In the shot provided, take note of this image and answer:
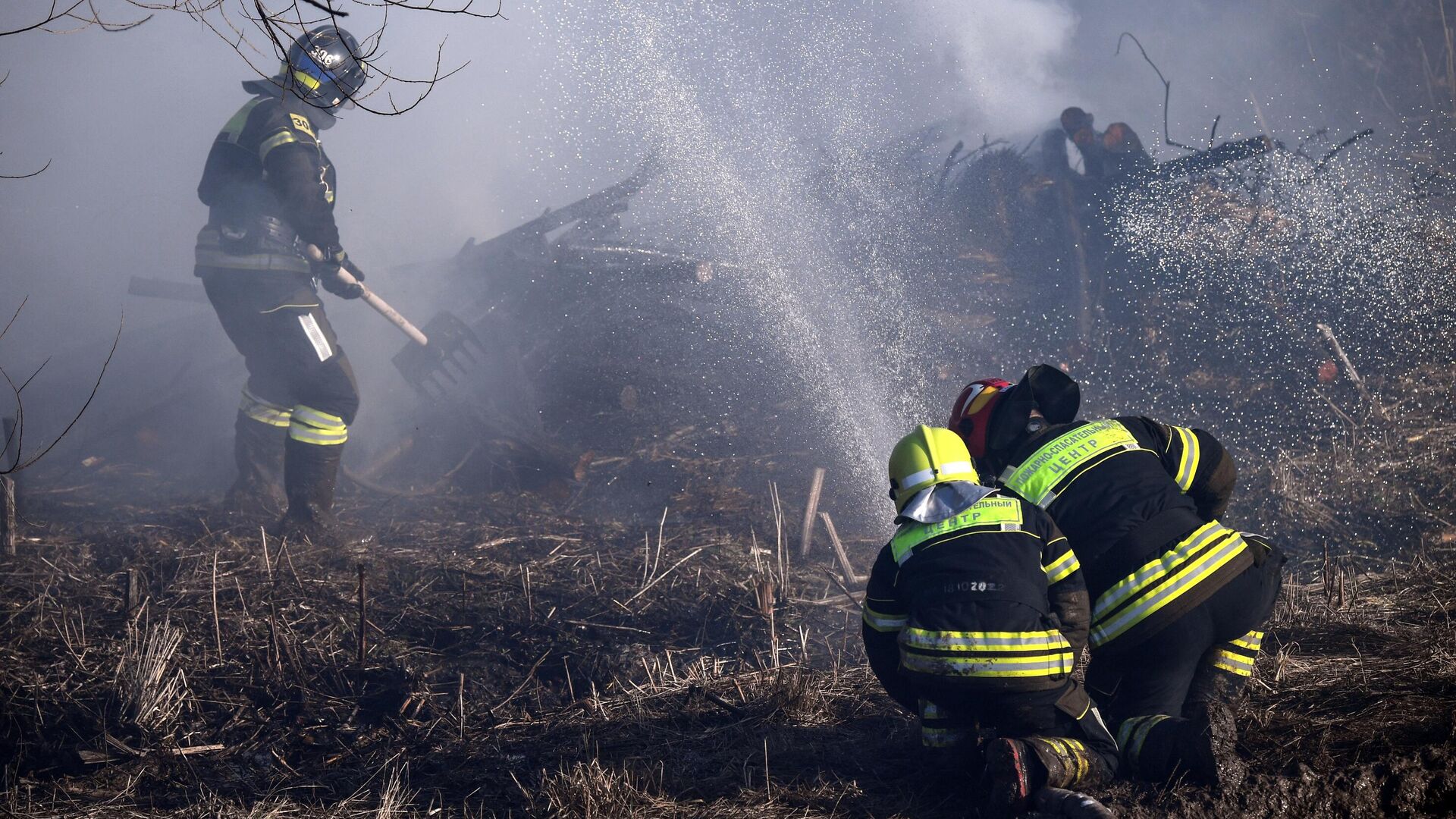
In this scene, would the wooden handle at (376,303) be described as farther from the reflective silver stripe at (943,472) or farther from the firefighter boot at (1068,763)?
the firefighter boot at (1068,763)

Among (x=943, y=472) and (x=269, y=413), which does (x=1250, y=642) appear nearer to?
(x=943, y=472)

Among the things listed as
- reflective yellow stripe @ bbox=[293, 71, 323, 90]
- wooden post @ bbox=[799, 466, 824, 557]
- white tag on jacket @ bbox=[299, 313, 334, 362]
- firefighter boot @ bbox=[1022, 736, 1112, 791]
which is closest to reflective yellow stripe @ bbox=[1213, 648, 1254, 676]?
firefighter boot @ bbox=[1022, 736, 1112, 791]

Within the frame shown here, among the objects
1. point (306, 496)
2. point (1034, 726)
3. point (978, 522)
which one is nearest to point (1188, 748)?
point (1034, 726)

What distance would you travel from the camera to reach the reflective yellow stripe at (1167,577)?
9.19 feet

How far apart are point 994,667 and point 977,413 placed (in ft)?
3.16

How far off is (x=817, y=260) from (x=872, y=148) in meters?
2.56

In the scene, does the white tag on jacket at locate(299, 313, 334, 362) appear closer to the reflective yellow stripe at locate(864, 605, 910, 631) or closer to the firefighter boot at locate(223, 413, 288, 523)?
the firefighter boot at locate(223, 413, 288, 523)

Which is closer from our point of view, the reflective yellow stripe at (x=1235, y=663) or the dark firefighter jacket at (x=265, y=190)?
the reflective yellow stripe at (x=1235, y=663)

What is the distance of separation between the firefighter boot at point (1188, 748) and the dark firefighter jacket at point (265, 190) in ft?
17.8

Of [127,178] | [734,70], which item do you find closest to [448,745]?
[734,70]

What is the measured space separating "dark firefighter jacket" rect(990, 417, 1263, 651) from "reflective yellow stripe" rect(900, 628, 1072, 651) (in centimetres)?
34

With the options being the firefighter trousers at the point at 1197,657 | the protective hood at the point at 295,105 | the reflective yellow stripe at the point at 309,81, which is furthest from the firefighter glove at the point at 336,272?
the firefighter trousers at the point at 1197,657

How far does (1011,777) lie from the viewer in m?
2.52

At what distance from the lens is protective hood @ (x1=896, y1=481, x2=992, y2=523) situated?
2.75m
